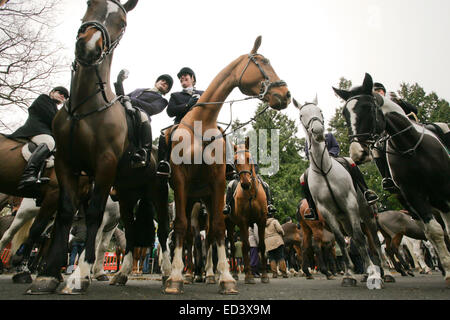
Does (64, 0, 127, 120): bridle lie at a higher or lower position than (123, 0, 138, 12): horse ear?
Result: lower

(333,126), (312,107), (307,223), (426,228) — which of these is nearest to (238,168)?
(312,107)

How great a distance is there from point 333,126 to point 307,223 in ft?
122

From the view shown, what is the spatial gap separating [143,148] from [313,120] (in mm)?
3902

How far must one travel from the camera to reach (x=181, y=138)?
211 inches

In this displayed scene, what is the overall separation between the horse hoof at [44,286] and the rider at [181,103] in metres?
2.36

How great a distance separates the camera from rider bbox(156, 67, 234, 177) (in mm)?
5751

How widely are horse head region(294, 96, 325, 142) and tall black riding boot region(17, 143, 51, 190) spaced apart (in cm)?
550

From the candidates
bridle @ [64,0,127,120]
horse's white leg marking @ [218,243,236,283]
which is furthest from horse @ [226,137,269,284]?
bridle @ [64,0,127,120]

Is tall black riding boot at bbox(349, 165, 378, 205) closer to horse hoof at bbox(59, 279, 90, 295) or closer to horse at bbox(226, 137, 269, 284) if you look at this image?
horse at bbox(226, 137, 269, 284)

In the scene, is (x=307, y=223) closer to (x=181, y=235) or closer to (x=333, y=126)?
(x=181, y=235)

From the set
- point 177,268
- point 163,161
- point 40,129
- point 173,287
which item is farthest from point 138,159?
point 40,129

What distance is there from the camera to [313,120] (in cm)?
698
